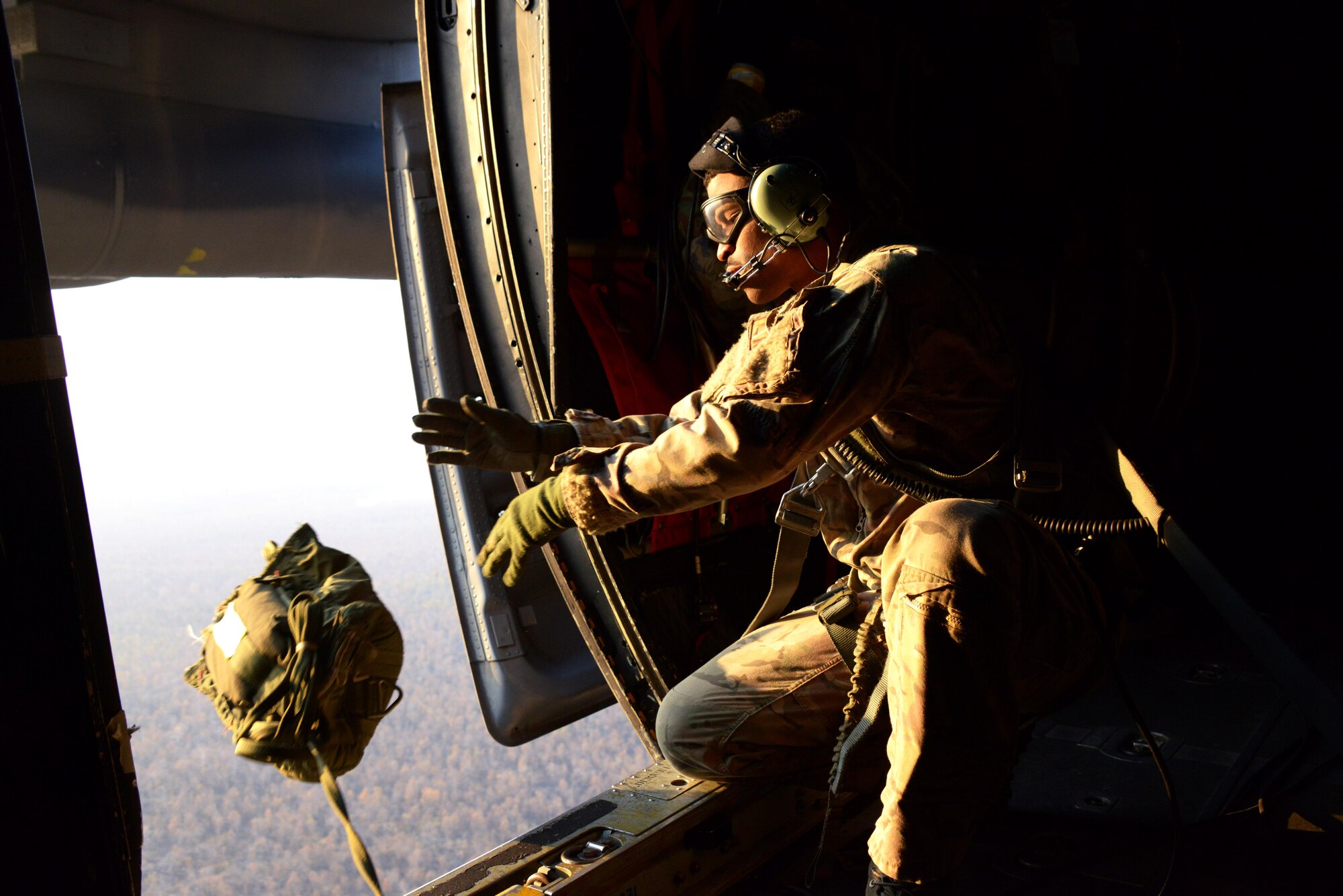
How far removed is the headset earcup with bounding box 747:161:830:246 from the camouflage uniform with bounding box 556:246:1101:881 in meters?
0.13

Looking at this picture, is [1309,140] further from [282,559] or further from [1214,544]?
[282,559]

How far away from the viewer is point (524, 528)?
175 cm

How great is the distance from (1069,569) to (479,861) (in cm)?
117

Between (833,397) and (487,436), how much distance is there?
63 cm

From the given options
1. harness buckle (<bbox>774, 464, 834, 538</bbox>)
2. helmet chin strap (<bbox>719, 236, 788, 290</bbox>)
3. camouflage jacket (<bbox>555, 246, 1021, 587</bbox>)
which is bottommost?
harness buckle (<bbox>774, 464, 834, 538</bbox>)

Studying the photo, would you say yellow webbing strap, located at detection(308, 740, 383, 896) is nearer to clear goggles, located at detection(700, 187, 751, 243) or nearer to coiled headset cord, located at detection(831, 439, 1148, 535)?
coiled headset cord, located at detection(831, 439, 1148, 535)

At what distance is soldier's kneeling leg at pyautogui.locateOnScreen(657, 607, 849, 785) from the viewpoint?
202 centimetres

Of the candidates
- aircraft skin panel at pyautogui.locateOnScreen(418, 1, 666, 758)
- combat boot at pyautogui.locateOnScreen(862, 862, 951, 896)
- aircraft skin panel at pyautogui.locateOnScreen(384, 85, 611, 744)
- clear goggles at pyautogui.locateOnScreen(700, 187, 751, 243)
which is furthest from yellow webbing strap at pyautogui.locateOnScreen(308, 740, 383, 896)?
aircraft skin panel at pyautogui.locateOnScreen(384, 85, 611, 744)

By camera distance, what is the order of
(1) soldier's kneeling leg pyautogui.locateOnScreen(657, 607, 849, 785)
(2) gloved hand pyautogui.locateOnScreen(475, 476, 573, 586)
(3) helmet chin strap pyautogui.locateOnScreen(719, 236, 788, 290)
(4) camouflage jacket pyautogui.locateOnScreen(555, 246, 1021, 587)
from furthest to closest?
(1) soldier's kneeling leg pyautogui.locateOnScreen(657, 607, 849, 785)
(3) helmet chin strap pyautogui.locateOnScreen(719, 236, 788, 290)
(2) gloved hand pyautogui.locateOnScreen(475, 476, 573, 586)
(4) camouflage jacket pyautogui.locateOnScreen(555, 246, 1021, 587)

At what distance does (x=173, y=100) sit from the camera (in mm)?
3170

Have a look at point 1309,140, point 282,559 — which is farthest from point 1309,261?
point 282,559

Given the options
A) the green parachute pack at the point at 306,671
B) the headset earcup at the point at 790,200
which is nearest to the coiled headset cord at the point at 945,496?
the headset earcup at the point at 790,200

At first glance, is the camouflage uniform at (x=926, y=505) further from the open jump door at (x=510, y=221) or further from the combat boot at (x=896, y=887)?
the open jump door at (x=510, y=221)

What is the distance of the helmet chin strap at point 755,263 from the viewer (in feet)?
6.03
